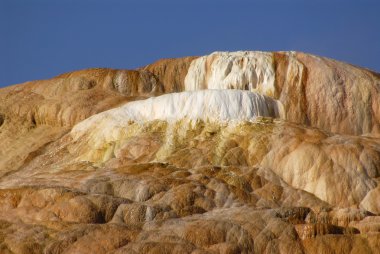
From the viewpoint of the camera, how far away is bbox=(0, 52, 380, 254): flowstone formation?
25.8m

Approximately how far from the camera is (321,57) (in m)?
45.5

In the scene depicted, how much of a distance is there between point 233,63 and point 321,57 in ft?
16.5

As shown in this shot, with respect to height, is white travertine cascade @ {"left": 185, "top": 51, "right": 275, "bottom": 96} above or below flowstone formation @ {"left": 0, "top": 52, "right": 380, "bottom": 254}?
above

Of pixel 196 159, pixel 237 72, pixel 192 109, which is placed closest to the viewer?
pixel 196 159

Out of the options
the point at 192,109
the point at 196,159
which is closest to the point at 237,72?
the point at 192,109

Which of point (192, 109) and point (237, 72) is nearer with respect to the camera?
point (192, 109)

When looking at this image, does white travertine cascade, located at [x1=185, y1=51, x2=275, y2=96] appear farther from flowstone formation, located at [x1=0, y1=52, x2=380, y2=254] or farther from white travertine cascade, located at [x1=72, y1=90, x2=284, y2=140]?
white travertine cascade, located at [x1=72, y1=90, x2=284, y2=140]

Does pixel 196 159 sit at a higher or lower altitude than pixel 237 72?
lower

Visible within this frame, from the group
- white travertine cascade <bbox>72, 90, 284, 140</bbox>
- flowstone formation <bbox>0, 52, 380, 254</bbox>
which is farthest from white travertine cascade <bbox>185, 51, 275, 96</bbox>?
white travertine cascade <bbox>72, 90, 284, 140</bbox>

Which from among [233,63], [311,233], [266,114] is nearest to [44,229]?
[311,233]

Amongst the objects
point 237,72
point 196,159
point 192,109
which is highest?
point 237,72

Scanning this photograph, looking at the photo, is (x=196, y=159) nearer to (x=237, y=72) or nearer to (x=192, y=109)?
(x=192, y=109)

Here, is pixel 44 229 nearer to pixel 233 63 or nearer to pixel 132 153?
pixel 132 153

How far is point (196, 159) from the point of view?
3409cm
